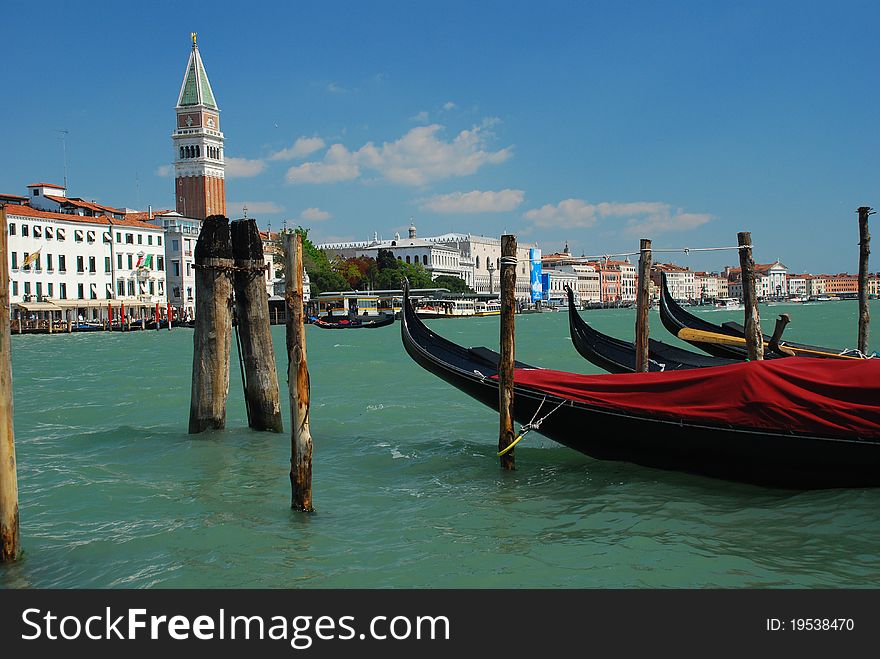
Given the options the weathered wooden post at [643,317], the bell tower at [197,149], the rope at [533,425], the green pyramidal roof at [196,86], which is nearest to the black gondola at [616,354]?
the weathered wooden post at [643,317]

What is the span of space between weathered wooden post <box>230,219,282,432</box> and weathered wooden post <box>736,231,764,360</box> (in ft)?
12.2

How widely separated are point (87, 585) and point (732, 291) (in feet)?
421

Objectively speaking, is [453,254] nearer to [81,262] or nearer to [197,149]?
[197,149]

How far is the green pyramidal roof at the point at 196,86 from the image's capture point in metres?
61.4

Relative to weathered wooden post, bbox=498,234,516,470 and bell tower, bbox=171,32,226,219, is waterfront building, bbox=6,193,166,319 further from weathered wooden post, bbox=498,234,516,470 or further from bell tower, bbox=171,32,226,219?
weathered wooden post, bbox=498,234,516,470

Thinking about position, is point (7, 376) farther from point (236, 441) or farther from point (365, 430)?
point (365, 430)

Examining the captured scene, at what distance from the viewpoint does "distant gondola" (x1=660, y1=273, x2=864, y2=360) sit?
7.77m

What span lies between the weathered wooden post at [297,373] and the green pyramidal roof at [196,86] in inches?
2405

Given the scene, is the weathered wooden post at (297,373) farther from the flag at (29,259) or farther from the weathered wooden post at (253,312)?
the flag at (29,259)

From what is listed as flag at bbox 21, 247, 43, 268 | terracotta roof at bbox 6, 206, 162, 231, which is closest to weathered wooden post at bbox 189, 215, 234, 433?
terracotta roof at bbox 6, 206, 162, 231

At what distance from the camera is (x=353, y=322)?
40.5 m

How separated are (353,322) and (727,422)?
119 ft

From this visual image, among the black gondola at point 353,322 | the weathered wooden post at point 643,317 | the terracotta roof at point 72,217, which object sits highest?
the terracotta roof at point 72,217

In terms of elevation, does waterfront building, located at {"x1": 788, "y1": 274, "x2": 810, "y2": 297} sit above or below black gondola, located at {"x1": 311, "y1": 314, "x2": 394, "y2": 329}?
above
